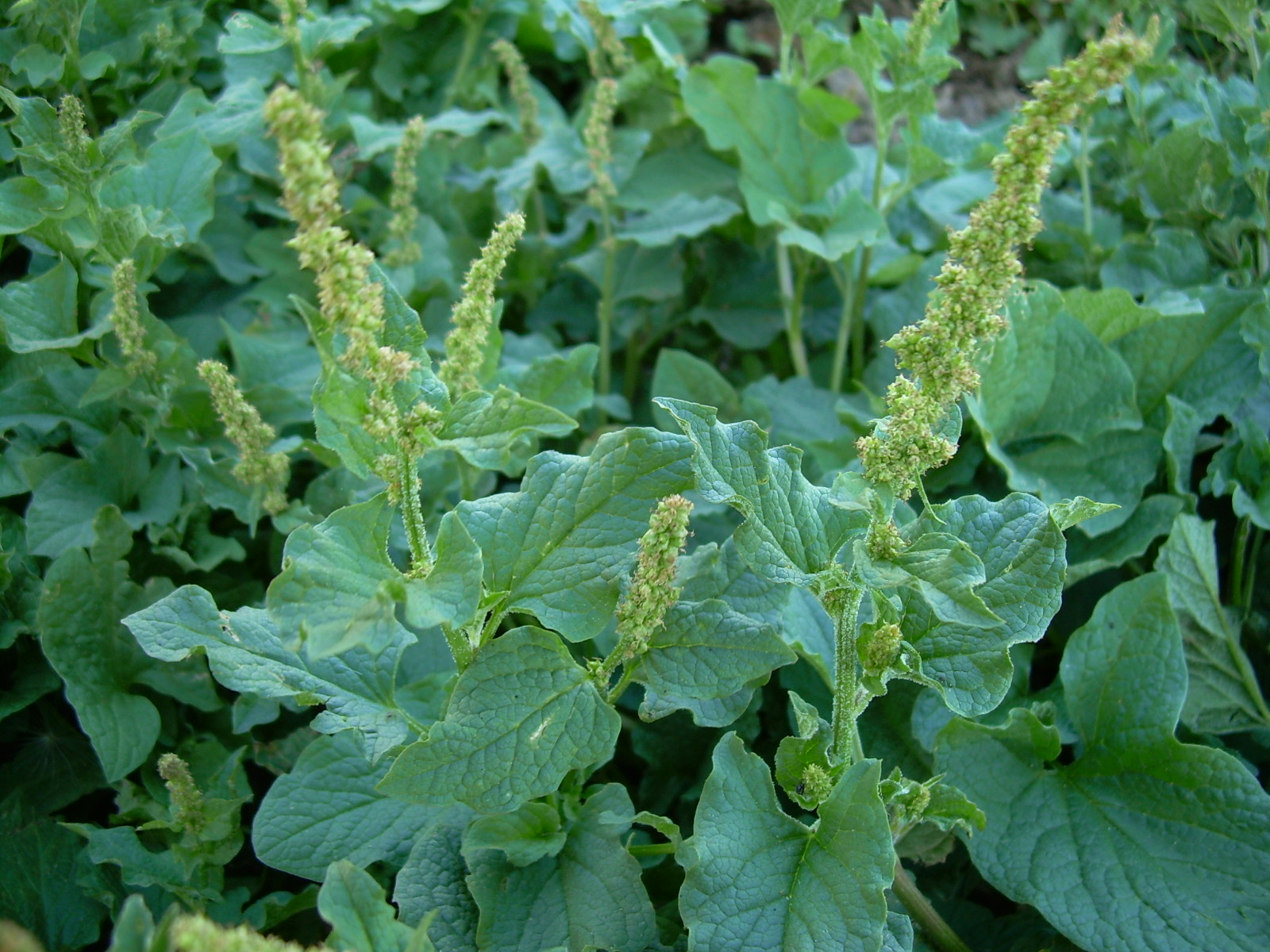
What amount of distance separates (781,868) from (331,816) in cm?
68

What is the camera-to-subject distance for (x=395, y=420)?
116cm

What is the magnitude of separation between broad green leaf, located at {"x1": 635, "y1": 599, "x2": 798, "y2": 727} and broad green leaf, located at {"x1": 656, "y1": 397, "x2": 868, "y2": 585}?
10 centimetres

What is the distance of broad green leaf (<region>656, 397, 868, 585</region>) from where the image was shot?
127 cm

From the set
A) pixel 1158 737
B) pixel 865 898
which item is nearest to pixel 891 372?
pixel 1158 737

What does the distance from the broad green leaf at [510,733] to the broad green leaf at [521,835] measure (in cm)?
14

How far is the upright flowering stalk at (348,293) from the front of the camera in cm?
98

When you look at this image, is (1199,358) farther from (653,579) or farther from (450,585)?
(450,585)

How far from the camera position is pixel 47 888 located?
5.53 feet

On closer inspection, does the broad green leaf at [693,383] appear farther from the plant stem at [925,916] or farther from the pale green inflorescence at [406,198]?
the plant stem at [925,916]

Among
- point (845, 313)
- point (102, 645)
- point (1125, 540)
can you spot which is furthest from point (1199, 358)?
point (102, 645)

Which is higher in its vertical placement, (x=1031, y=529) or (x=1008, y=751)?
(x=1031, y=529)

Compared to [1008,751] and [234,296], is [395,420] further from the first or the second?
[234,296]

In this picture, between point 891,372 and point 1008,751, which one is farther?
point 891,372

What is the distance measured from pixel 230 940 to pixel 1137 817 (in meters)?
1.34
